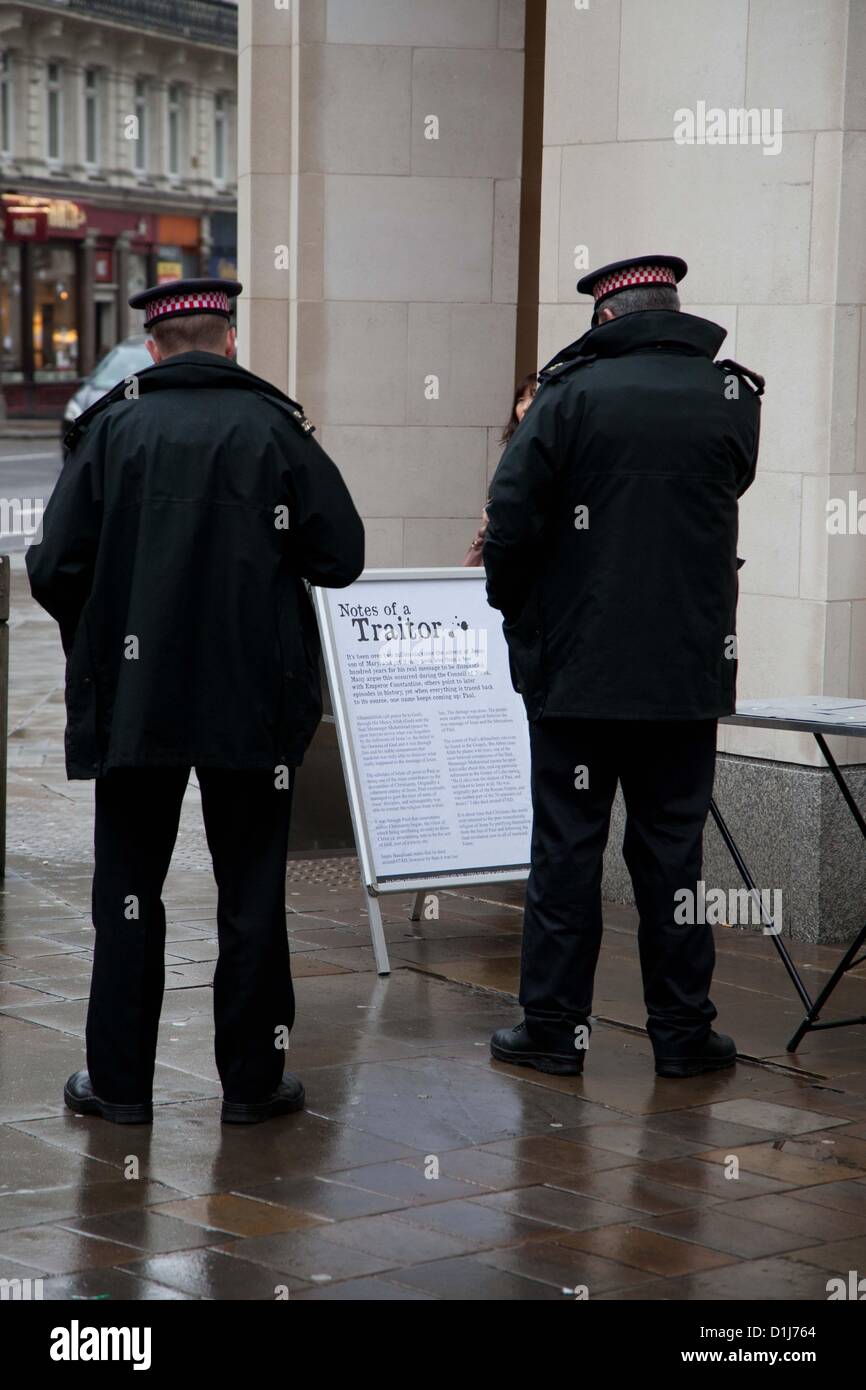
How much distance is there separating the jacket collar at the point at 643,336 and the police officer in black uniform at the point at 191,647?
2.65 feet

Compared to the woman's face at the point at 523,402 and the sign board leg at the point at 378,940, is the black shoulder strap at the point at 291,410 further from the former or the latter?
the woman's face at the point at 523,402

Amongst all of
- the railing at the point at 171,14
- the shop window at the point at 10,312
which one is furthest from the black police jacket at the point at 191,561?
the railing at the point at 171,14

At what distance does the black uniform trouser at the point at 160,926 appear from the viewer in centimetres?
494

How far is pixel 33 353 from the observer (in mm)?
49438

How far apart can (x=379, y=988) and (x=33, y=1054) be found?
123 centimetres

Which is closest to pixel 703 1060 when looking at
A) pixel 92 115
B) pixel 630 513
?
pixel 630 513

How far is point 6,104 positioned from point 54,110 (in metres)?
1.72

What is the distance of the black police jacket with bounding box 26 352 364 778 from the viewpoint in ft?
15.6

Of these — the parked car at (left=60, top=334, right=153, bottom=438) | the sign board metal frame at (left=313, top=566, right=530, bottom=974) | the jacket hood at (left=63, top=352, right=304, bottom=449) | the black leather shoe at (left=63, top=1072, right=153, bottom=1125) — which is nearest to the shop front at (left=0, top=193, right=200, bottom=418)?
the parked car at (left=60, top=334, right=153, bottom=438)

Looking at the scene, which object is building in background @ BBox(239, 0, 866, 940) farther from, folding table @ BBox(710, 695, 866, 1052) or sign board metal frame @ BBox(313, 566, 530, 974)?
sign board metal frame @ BBox(313, 566, 530, 974)

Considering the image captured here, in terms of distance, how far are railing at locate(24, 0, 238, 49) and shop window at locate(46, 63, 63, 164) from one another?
5.13 feet

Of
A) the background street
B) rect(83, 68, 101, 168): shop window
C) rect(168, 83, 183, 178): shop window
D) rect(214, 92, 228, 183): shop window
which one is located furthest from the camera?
rect(214, 92, 228, 183): shop window

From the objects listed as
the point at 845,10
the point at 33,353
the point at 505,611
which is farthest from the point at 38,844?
the point at 33,353

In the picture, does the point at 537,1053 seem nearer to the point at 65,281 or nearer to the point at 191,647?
the point at 191,647
